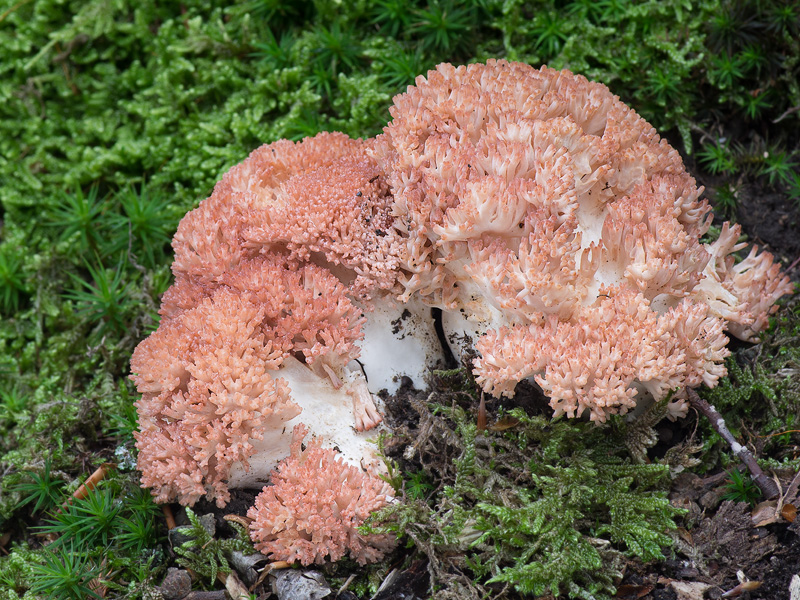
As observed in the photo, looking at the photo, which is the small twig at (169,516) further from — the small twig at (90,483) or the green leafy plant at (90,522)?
the small twig at (90,483)

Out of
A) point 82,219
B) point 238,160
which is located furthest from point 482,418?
point 82,219

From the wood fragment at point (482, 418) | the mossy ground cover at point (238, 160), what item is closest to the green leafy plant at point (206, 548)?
the mossy ground cover at point (238, 160)

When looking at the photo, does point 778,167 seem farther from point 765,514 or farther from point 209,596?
point 209,596

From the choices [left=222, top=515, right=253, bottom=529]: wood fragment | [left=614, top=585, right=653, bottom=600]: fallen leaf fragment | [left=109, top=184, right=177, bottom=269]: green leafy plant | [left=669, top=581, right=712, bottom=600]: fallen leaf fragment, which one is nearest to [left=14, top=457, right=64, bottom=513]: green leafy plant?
[left=222, top=515, right=253, bottom=529]: wood fragment

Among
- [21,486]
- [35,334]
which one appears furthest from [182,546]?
[35,334]

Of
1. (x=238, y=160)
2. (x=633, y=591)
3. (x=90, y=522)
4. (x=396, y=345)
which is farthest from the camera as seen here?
(x=238, y=160)

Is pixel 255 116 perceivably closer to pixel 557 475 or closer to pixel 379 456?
pixel 379 456
